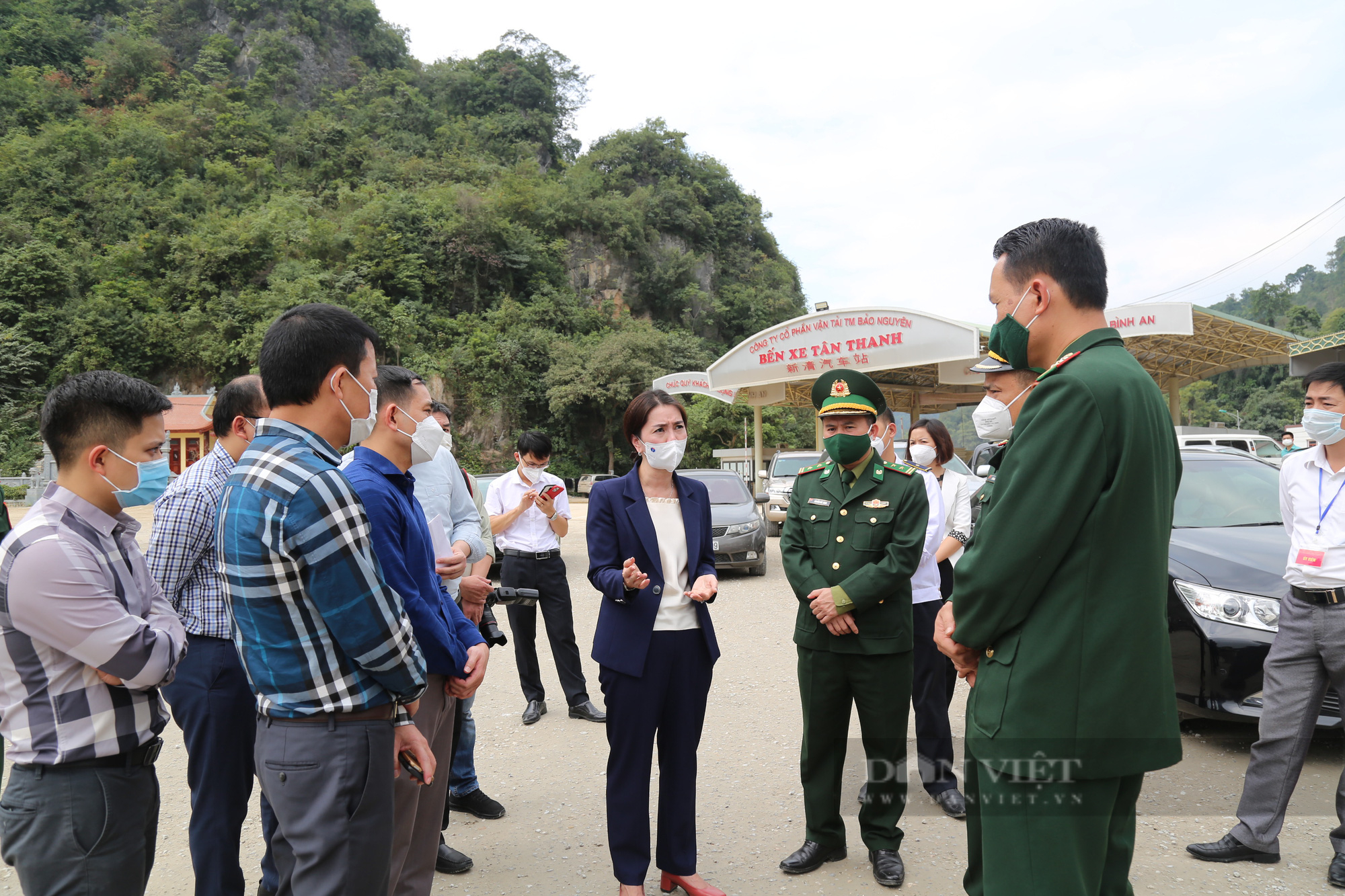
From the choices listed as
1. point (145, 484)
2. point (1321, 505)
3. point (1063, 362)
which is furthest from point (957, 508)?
point (145, 484)

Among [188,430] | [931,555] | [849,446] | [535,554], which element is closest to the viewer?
[849,446]

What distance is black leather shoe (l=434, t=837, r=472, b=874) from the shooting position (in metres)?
3.49

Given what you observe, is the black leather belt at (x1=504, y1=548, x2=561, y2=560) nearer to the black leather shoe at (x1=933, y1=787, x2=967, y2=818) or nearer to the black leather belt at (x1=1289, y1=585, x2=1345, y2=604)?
the black leather shoe at (x1=933, y1=787, x2=967, y2=818)

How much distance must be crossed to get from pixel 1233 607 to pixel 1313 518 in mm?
1035

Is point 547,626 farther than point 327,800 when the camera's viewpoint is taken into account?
Yes

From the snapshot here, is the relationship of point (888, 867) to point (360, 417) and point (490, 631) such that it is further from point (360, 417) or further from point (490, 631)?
point (360, 417)

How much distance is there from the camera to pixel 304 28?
54.2m

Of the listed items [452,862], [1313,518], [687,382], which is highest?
[687,382]

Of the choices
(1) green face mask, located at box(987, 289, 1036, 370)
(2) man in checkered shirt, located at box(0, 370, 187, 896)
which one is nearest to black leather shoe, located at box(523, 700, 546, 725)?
(2) man in checkered shirt, located at box(0, 370, 187, 896)

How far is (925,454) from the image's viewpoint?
539 cm

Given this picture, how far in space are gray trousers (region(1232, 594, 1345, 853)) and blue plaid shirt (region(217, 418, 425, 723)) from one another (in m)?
3.70

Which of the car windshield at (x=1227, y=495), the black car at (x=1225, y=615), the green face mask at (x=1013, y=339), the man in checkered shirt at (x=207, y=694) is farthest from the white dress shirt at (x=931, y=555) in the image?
the man in checkered shirt at (x=207, y=694)

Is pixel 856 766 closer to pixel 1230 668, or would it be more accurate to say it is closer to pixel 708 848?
pixel 708 848

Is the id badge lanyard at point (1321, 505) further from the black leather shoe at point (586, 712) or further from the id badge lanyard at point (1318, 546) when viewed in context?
the black leather shoe at point (586, 712)
